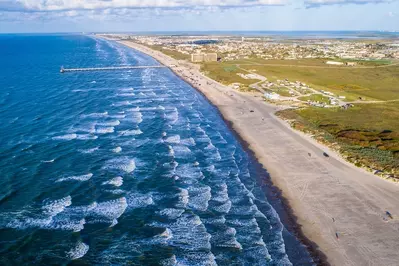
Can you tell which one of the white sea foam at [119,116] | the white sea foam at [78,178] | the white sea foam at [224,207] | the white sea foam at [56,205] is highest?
the white sea foam at [119,116]

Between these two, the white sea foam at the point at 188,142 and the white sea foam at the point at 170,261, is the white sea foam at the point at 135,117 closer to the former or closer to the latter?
the white sea foam at the point at 188,142

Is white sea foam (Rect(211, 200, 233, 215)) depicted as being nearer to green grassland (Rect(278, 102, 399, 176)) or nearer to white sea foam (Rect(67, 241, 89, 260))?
white sea foam (Rect(67, 241, 89, 260))

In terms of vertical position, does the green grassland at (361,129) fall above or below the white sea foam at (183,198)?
above

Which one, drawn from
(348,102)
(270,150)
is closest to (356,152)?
(270,150)

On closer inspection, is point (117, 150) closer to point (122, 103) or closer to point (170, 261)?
point (170, 261)

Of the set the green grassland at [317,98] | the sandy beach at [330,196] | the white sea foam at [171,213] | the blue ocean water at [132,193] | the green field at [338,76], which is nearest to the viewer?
the blue ocean water at [132,193]

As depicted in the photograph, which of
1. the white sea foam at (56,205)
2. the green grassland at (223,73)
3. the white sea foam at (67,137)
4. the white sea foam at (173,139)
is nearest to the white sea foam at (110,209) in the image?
the white sea foam at (56,205)

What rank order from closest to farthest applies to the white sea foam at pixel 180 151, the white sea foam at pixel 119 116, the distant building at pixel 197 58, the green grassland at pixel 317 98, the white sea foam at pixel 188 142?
the white sea foam at pixel 180 151
the white sea foam at pixel 188 142
the white sea foam at pixel 119 116
the green grassland at pixel 317 98
the distant building at pixel 197 58

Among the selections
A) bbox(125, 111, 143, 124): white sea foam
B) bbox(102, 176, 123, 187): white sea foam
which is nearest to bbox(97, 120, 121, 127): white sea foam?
bbox(125, 111, 143, 124): white sea foam
